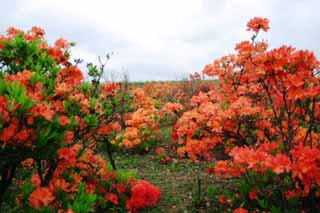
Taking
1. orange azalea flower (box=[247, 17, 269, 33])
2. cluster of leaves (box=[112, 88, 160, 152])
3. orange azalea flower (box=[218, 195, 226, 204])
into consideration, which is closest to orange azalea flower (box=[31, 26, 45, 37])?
orange azalea flower (box=[247, 17, 269, 33])

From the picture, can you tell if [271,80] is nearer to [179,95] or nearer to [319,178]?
[319,178]

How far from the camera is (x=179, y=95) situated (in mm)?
15914

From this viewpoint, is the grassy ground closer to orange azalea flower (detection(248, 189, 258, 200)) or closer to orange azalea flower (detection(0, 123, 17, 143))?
orange azalea flower (detection(248, 189, 258, 200))

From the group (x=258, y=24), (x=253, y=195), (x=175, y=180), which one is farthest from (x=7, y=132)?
(x=175, y=180)

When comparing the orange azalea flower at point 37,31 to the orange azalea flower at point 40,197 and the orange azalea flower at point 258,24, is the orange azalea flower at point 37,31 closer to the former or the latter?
the orange azalea flower at point 40,197

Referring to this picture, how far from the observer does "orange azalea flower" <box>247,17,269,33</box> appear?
5113mm

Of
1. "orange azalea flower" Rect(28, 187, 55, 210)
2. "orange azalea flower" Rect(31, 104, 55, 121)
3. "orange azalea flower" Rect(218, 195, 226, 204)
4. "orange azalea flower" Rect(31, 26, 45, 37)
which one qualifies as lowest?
"orange azalea flower" Rect(218, 195, 226, 204)

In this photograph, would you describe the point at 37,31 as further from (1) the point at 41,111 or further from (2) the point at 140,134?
(2) the point at 140,134

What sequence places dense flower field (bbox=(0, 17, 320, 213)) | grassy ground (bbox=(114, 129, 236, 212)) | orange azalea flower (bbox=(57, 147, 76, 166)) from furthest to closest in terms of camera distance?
grassy ground (bbox=(114, 129, 236, 212)), orange azalea flower (bbox=(57, 147, 76, 166)), dense flower field (bbox=(0, 17, 320, 213))

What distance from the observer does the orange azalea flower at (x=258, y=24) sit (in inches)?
201

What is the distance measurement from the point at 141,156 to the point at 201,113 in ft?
16.6

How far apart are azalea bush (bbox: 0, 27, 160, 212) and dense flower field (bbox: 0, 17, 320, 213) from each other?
1 centimetres

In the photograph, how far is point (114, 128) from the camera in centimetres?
571

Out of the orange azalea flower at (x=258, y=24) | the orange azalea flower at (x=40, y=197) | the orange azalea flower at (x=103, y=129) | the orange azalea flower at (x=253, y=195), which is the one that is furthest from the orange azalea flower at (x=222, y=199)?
the orange azalea flower at (x=40, y=197)
